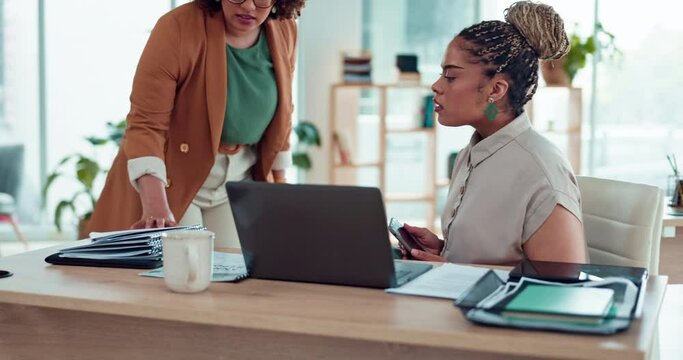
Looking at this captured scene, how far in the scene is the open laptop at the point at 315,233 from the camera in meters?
1.63

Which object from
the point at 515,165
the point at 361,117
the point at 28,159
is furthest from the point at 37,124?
the point at 515,165

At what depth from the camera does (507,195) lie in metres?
2.07

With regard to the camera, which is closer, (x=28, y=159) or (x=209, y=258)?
(x=209, y=258)

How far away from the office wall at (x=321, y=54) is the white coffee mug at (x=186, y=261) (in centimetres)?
559

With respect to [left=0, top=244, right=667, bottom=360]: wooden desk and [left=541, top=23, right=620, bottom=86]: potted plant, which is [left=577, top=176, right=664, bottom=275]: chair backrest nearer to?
[left=0, top=244, right=667, bottom=360]: wooden desk

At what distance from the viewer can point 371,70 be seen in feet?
23.5

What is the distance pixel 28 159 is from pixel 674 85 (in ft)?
16.2

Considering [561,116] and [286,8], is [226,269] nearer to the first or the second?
[286,8]

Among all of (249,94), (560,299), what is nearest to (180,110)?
(249,94)

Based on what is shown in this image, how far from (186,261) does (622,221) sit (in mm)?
1122

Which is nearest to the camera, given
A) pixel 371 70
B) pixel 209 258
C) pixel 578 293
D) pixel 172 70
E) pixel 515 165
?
pixel 578 293

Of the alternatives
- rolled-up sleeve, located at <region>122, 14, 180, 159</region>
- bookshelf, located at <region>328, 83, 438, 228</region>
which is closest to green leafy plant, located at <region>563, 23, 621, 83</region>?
bookshelf, located at <region>328, 83, 438, 228</region>

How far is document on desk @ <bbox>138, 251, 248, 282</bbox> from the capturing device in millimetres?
1788

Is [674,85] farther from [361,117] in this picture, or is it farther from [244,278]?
[244,278]
